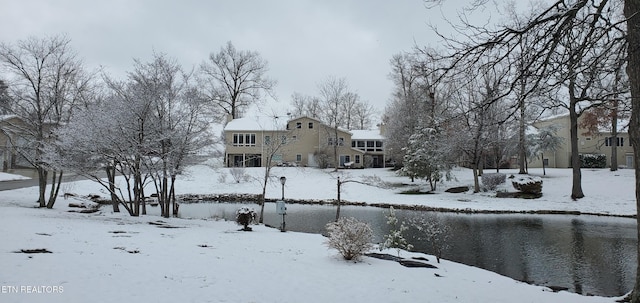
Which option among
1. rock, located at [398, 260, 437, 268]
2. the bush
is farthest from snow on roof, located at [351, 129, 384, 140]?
rock, located at [398, 260, 437, 268]

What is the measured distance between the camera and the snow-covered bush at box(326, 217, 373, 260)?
9.75 m

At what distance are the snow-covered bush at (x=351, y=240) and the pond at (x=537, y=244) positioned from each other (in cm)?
365

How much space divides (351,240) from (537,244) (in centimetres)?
840

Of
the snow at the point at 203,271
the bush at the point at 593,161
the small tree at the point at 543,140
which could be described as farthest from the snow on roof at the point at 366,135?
the snow at the point at 203,271

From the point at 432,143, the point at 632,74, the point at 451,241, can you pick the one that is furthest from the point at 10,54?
the point at 432,143

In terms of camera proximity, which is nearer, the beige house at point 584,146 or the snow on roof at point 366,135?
the beige house at point 584,146

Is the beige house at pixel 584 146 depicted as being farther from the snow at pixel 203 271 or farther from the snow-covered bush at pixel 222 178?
the snow at pixel 203 271

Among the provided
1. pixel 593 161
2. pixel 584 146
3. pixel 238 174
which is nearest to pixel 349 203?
pixel 238 174

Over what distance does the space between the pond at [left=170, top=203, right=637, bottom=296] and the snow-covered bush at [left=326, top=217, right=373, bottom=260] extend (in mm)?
3652

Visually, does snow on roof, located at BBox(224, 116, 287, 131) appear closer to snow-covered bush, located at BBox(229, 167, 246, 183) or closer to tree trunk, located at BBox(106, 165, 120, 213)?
snow-covered bush, located at BBox(229, 167, 246, 183)

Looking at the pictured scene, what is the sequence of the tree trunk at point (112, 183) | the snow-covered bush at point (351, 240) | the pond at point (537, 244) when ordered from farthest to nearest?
the tree trunk at point (112, 183), the pond at point (537, 244), the snow-covered bush at point (351, 240)

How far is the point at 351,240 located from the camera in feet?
32.0

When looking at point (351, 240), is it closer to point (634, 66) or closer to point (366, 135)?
point (634, 66)

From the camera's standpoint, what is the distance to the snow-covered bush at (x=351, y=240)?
32.0ft
